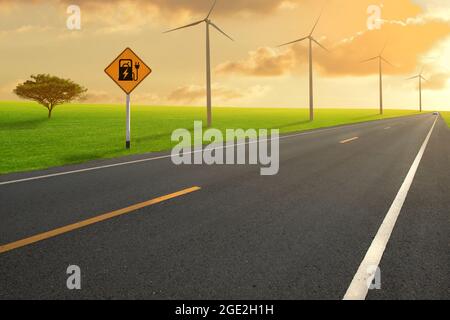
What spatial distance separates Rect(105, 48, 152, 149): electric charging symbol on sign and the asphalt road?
24.0ft

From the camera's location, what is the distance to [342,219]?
470cm

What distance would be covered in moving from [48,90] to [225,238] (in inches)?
1994

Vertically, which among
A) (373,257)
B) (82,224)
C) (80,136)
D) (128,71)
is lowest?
(373,257)

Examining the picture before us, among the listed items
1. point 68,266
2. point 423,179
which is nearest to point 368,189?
point 423,179

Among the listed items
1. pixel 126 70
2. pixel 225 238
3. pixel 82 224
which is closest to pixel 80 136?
pixel 126 70

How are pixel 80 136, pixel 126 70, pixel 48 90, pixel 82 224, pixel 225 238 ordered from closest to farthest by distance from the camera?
1. pixel 225 238
2. pixel 82 224
3. pixel 126 70
4. pixel 80 136
5. pixel 48 90

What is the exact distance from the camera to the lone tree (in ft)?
155

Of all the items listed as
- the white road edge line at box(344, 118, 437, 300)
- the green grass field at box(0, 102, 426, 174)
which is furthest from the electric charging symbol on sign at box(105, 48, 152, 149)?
the white road edge line at box(344, 118, 437, 300)

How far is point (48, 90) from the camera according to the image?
4744cm

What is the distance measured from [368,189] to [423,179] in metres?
1.95

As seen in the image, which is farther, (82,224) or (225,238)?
(82,224)

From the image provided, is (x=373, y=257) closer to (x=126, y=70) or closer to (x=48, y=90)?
(x=126, y=70)

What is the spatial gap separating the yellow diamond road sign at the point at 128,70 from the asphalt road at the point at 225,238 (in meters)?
7.34
